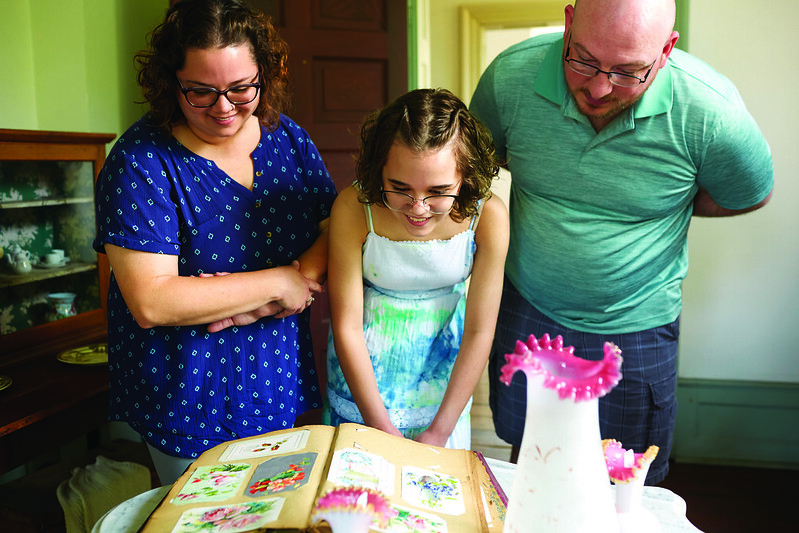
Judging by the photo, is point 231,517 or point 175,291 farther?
point 175,291

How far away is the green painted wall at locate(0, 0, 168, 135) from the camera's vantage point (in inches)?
102

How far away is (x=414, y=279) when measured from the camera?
1393 millimetres

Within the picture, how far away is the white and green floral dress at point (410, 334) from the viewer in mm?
1385

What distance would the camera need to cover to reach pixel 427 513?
845mm

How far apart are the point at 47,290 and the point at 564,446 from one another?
234 centimetres

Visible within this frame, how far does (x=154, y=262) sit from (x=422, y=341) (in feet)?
1.84

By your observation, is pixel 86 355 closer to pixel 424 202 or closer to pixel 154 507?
pixel 154 507

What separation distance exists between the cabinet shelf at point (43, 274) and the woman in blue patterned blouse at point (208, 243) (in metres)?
1.25

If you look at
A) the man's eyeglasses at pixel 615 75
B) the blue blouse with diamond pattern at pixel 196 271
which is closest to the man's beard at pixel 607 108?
the man's eyeglasses at pixel 615 75

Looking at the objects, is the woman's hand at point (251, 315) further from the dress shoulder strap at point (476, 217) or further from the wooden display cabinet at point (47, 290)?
the wooden display cabinet at point (47, 290)

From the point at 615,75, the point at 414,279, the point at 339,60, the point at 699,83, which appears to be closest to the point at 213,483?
the point at 414,279

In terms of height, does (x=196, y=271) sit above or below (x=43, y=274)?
above

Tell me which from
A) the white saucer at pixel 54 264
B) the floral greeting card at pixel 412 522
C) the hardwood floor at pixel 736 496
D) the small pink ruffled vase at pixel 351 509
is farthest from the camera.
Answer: the hardwood floor at pixel 736 496

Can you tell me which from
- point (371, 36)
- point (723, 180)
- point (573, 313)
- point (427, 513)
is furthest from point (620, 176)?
point (371, 36)
